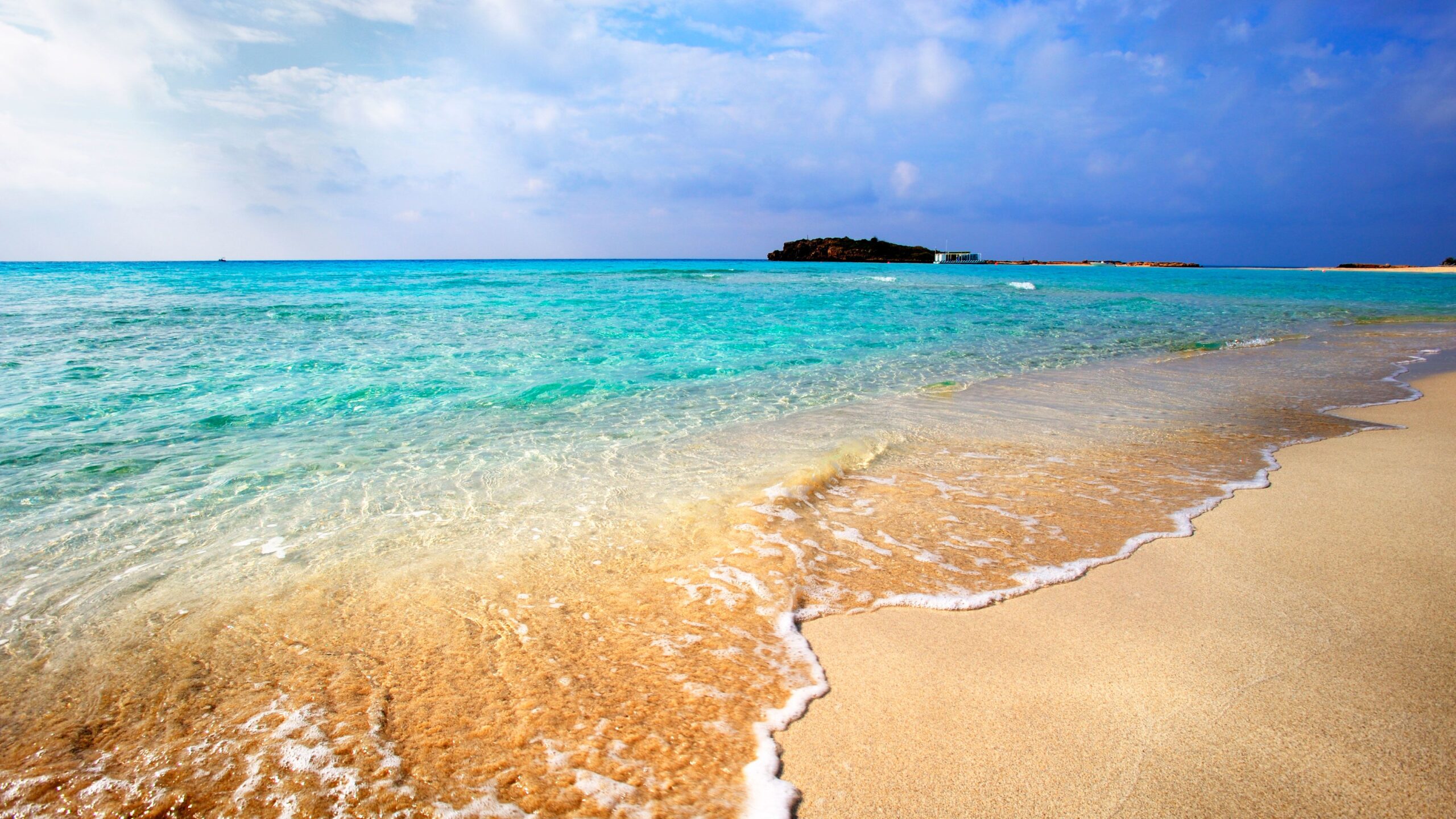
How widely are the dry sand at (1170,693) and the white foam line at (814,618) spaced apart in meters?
0.06

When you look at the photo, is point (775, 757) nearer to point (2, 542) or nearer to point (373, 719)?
point (373, 719)

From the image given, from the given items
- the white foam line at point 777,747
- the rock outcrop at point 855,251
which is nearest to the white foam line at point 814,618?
the white foam line at point 777,747

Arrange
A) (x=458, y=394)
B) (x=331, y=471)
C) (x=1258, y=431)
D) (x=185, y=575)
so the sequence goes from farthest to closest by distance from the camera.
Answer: (x=458, y=394), (x=1258, y=431), (x=331, y=471), (x=185, y=575)

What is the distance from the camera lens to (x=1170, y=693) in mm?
2658

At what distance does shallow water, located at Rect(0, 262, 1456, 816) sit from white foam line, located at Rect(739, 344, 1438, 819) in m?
0.02

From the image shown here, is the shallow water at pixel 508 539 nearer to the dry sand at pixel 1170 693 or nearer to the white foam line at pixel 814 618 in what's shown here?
the white foam line at pixel 814 618

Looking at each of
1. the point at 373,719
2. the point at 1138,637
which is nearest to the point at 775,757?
the point at 373,719

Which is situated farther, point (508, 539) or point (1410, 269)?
point (1410, 269)

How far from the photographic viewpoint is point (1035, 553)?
13.4 ft

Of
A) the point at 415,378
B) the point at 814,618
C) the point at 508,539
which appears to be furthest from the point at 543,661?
the point at 415,378

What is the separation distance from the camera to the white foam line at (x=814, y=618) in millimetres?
2195

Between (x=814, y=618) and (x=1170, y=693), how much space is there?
1.61 metres

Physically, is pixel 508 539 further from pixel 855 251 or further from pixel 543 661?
pixel 855 251

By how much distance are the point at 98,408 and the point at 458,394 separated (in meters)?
4.17
